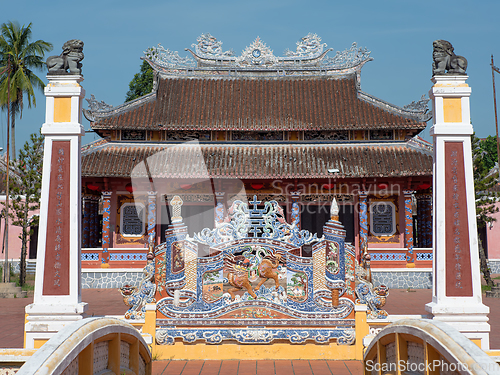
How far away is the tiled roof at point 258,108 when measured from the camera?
16438 millimetres

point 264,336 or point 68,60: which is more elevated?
point 68,60

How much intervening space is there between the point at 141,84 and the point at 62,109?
25394 mm

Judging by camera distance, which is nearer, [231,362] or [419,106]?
[231,362]

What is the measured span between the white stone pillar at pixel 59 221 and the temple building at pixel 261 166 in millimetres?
9150

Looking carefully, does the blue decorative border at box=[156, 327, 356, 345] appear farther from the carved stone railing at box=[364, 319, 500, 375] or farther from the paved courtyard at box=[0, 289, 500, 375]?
the carved stone railing at box=[364, 319, 500, 375]

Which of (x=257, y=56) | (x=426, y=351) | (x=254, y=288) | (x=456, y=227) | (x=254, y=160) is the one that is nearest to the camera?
(x=426, y=351)

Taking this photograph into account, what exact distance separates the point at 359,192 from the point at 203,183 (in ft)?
18.3

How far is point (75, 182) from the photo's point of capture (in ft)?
20.5

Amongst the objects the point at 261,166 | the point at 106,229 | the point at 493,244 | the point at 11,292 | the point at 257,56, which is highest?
the point at 257,56

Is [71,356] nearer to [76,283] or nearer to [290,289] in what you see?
[76,283]

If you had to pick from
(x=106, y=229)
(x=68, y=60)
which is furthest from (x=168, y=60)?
(x=68, y=60)

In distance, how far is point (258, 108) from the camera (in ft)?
57.3

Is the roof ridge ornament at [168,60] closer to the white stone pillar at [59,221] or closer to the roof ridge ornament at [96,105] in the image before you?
the roof ridge ornament at [96,105]

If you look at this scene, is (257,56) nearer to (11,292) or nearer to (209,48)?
(209,48)
